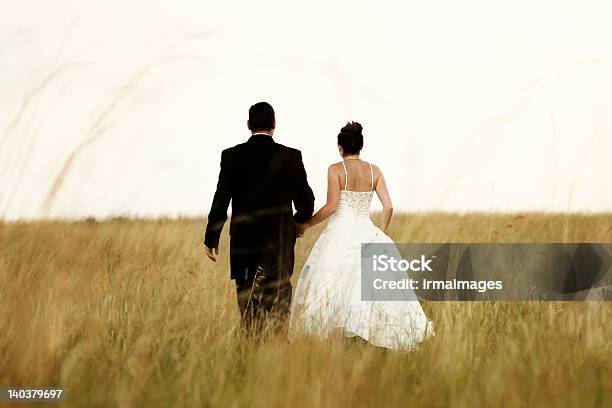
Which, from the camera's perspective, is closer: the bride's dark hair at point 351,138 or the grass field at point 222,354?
the grass field at point 222,354

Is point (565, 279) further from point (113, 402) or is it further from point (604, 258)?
point (113, 402)

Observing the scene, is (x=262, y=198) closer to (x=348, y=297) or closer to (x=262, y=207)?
(x=262, y=207)

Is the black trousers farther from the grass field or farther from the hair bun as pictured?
the hair bun

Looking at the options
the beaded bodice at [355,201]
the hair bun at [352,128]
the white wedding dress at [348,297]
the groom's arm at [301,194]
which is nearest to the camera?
the white wedding dress at [348,297]

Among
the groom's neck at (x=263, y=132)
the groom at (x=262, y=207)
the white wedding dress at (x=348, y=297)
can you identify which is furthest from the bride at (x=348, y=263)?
the groom's neck at (x=263, y=132)

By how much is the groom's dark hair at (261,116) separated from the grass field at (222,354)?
4.78 ft

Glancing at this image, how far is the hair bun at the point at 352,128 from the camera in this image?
605 centimetres

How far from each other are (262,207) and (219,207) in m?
0.34

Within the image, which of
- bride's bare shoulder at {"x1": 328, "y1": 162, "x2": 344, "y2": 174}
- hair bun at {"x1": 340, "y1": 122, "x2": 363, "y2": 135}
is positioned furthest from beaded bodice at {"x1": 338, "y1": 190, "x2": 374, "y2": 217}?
hair bun at {"x1": 340, "y1": 122, "x2": 363, "y2": 135}

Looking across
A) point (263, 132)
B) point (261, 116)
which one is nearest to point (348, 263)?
point (263, 132)

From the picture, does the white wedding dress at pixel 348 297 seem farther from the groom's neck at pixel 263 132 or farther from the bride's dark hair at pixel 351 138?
the groom's neck at pixel 263 132

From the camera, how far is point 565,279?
7.75 meters

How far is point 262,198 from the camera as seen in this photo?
233 inches

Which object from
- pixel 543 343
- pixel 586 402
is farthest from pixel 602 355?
pixel 586 402
